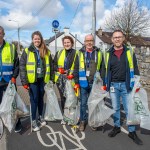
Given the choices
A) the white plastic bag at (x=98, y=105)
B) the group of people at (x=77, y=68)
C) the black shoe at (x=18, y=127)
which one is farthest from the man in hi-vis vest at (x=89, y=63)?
the black shoe at (x=18, y=127)

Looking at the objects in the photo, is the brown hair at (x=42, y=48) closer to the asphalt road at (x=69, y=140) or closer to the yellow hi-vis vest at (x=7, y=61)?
the yellow hi-vis vest at (x=7, y=61)

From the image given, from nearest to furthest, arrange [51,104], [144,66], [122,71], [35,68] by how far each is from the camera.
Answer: [122,71] → [35,68] → [51,104] → [144,66]

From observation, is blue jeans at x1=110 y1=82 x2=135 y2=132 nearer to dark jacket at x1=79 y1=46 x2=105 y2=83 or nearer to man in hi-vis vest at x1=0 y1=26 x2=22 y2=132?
dark jacket at x1=79 y1=46 x2=105 y2=83

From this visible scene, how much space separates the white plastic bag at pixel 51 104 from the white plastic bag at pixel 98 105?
0.77 m

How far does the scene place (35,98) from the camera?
16.1 ft

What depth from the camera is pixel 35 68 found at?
4.69 m

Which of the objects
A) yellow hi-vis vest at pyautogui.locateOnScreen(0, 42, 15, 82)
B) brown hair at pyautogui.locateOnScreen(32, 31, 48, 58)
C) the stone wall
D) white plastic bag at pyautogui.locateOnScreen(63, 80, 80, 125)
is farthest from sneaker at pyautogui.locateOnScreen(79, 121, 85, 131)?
the stone wall

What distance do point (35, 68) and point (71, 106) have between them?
1093mm

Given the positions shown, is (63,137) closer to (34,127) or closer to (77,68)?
(34,127)

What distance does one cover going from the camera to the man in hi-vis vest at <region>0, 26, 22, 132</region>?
4473 mm

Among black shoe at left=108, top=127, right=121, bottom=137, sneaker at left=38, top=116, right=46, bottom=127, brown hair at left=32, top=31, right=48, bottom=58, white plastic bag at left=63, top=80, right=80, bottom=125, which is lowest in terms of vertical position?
black shoe at left=108, top=127, right=121, bottom=137

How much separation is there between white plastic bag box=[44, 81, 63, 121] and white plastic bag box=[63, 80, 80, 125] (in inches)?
7.3

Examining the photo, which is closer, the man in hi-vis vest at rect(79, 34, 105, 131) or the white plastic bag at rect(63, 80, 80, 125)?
the man in hi-vis vest at rect(79, 34, 105, 131)

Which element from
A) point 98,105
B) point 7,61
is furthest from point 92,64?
point 7,61
